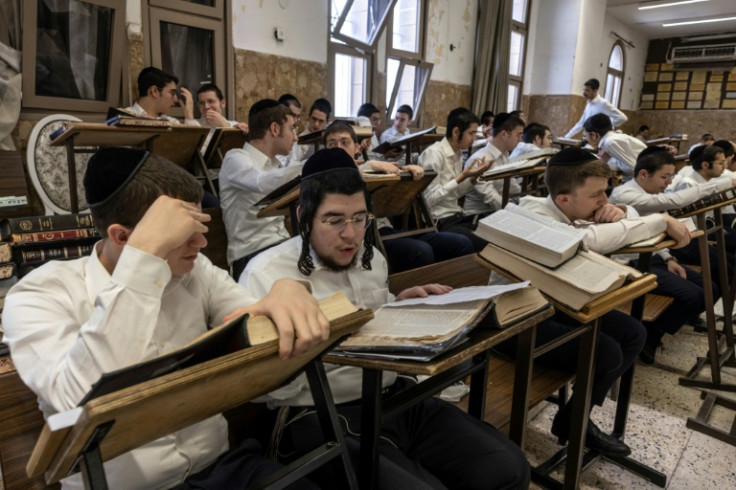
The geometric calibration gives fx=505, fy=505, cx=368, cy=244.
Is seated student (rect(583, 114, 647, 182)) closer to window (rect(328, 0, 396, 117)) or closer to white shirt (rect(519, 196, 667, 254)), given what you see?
window (rect(328, 0, 396, 117))

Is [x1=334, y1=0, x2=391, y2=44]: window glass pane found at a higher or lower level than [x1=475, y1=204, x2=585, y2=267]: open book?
higher

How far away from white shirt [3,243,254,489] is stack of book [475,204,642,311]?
81cm

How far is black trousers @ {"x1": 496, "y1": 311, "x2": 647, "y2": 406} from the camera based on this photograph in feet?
6.01

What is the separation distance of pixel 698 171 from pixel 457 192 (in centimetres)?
209

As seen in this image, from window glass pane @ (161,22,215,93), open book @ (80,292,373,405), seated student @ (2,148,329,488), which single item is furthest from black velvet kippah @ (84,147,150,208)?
window glass pane @ (161,22,215,93)

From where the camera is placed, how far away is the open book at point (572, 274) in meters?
1.35

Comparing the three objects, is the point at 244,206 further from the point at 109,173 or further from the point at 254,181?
the point at 109,173

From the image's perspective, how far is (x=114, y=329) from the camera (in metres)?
0.78

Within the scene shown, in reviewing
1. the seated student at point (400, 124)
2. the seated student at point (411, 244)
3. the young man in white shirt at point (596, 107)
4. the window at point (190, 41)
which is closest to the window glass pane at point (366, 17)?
the seated student at point (400, 124)

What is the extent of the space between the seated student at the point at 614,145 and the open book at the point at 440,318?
4.53 m

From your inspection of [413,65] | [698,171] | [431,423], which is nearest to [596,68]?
[413,65]

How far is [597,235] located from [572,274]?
53cm

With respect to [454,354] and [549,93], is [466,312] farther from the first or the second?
[549,93]

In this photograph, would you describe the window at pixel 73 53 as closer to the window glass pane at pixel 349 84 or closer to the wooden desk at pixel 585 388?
the window glass pane at pixel 349 84
